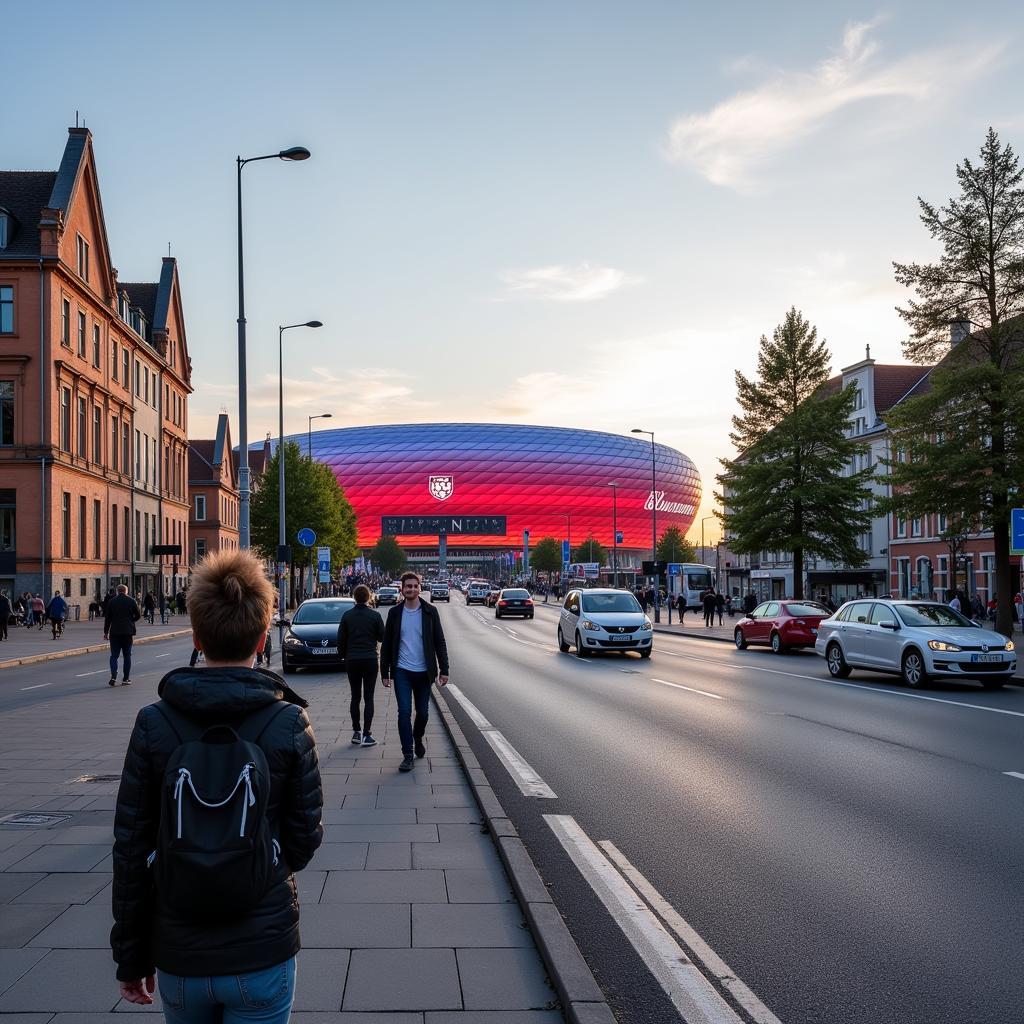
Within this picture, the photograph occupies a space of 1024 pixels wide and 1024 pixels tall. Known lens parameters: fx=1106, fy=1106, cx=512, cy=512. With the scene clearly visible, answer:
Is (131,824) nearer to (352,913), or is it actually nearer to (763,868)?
(352,913)

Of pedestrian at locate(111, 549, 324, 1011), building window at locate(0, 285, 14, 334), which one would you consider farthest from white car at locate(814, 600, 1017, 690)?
building window at locate(0, 285, 14, 334)

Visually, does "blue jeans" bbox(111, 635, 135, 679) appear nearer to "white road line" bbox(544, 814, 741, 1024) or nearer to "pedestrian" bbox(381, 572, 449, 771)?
"pedestrian" bbox(381, 572, 449, 771)

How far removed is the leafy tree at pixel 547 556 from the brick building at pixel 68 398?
8771cm

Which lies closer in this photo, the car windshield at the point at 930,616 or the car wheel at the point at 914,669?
the car wheel at the point at 914,669

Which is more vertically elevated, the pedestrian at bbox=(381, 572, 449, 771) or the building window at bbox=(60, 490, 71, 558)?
the building window at bbox=(60, 490, 71, 558)

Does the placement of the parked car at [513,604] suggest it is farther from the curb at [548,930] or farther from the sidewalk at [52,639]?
the curb at [548,930]

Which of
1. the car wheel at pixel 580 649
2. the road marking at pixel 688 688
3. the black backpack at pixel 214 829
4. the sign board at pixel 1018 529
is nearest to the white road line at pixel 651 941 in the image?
the black backpack at pixel 214 829

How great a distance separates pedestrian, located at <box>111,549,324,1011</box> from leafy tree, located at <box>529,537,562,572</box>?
143955 millimetres

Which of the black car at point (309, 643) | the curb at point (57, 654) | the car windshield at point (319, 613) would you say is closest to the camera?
the black car at point (309, 643)

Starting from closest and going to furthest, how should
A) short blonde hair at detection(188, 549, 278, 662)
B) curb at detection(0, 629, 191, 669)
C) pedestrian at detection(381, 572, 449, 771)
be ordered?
short blonde hair at detection(188, 549, 278, 662), pedestrian at detection(381, 572, 449, 771), curb at detection(0, 629, 191, 669)

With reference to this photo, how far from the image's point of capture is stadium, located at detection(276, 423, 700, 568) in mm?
157375

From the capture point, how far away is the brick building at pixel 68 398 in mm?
45781

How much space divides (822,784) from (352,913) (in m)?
5.28

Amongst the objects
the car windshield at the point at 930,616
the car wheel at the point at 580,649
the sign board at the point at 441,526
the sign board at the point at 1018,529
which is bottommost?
the car wheel at the point at 580,649
